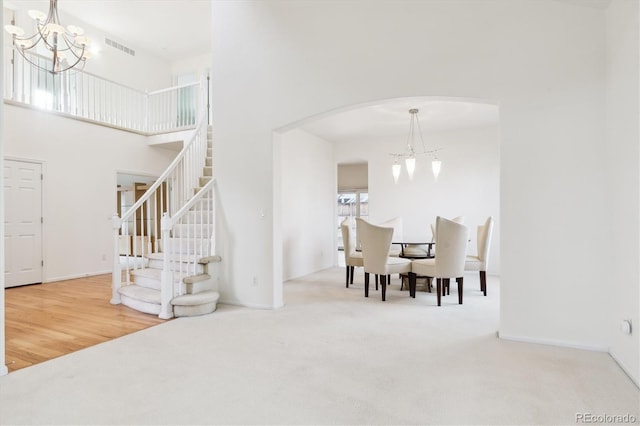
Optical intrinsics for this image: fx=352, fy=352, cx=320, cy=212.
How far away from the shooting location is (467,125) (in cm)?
656

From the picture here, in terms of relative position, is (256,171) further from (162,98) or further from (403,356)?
(162,98)

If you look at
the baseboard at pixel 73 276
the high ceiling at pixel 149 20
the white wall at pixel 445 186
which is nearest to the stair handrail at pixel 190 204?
the baseboard at pixel 73 276

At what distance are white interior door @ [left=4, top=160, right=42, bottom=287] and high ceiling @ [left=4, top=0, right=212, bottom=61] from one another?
3449mm

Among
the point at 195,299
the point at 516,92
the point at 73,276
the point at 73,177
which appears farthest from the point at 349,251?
the point at 73,177

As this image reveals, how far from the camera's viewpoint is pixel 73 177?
633 centimetres

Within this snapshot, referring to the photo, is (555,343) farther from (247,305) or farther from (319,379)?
(247,305)

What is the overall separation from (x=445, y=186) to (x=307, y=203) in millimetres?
2768

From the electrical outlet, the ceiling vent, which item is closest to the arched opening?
the electrical outlet

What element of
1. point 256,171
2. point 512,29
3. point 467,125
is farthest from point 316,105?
point 467,125

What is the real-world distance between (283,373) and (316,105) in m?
2.77

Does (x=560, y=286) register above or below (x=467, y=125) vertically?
below

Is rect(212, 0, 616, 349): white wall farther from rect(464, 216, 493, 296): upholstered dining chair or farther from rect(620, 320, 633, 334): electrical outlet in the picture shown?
rect(464, 216, 493, 296): upholstered dining chair

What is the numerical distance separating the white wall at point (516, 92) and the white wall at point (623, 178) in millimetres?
101

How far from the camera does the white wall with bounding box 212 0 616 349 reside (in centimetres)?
295
